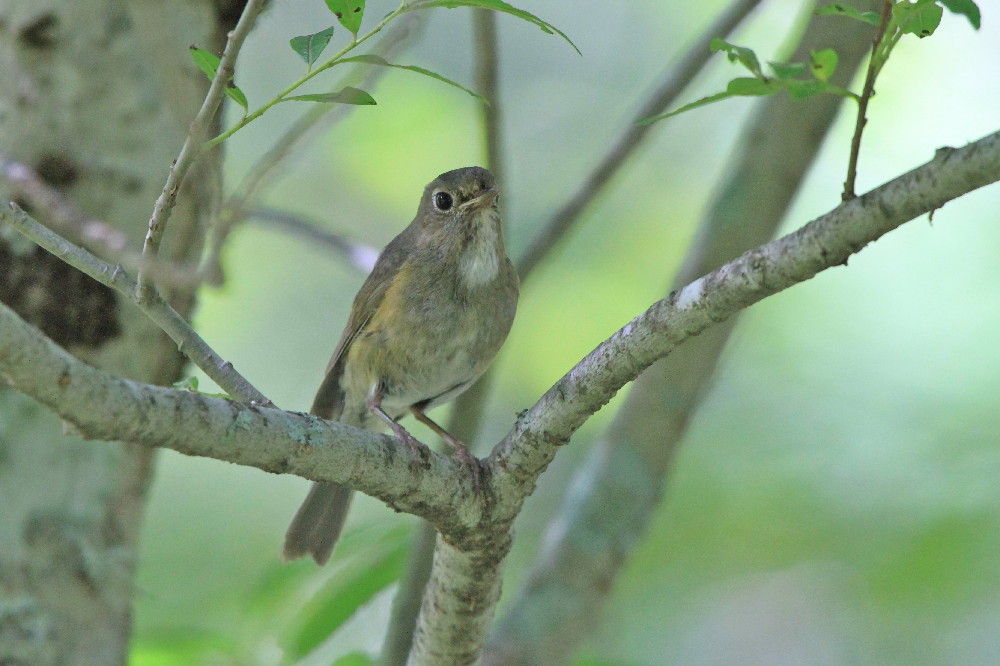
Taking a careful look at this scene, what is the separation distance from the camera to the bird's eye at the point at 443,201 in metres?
4.46

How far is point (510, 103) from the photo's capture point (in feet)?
31.4

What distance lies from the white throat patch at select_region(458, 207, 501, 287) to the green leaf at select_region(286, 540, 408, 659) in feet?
3.81

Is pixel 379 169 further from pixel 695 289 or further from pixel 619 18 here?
pixel 695 289

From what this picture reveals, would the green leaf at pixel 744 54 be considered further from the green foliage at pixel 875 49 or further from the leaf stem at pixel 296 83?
the leaf stem at pixel 296 83

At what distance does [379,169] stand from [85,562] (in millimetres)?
4500

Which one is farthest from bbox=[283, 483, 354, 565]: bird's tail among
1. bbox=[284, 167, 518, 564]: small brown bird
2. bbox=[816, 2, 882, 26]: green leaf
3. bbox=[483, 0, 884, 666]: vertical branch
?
bbox=[816, 2, 882, 26]: green leaf

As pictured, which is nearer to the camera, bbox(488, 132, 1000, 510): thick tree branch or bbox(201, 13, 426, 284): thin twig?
bbox(488, 132, 1000, 510): thick tree branch

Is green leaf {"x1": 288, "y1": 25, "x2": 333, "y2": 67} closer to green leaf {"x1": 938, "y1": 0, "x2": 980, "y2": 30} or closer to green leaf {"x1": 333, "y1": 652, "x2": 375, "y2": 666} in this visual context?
green leaf {"x1": 938, "y1": 0, "x2": 980, "y2": 30}

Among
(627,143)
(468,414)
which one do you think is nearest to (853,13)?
(627,143)

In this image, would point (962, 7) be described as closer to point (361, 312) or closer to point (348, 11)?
point (348, 11)

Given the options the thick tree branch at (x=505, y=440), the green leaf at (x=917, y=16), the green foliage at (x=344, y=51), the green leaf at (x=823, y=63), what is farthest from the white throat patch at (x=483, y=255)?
the green leaf at (x=917, y=16)

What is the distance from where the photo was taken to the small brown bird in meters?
4.20

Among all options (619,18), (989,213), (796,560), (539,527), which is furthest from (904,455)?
(619,18)

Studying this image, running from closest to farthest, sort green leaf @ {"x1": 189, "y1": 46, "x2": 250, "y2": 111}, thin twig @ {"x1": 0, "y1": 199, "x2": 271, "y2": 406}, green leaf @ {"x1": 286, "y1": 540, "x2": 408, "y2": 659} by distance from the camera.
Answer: green leaf @ {"x1": 189, "y1": 46, "x2": 250, "y2": 111}
thin twig @ {"x1": 0, "y1": 199, "x2": 271, "y2": 406}
green leaf @ {"x1": 286, "y1": 540, "x2": 408, "y2": 659}
